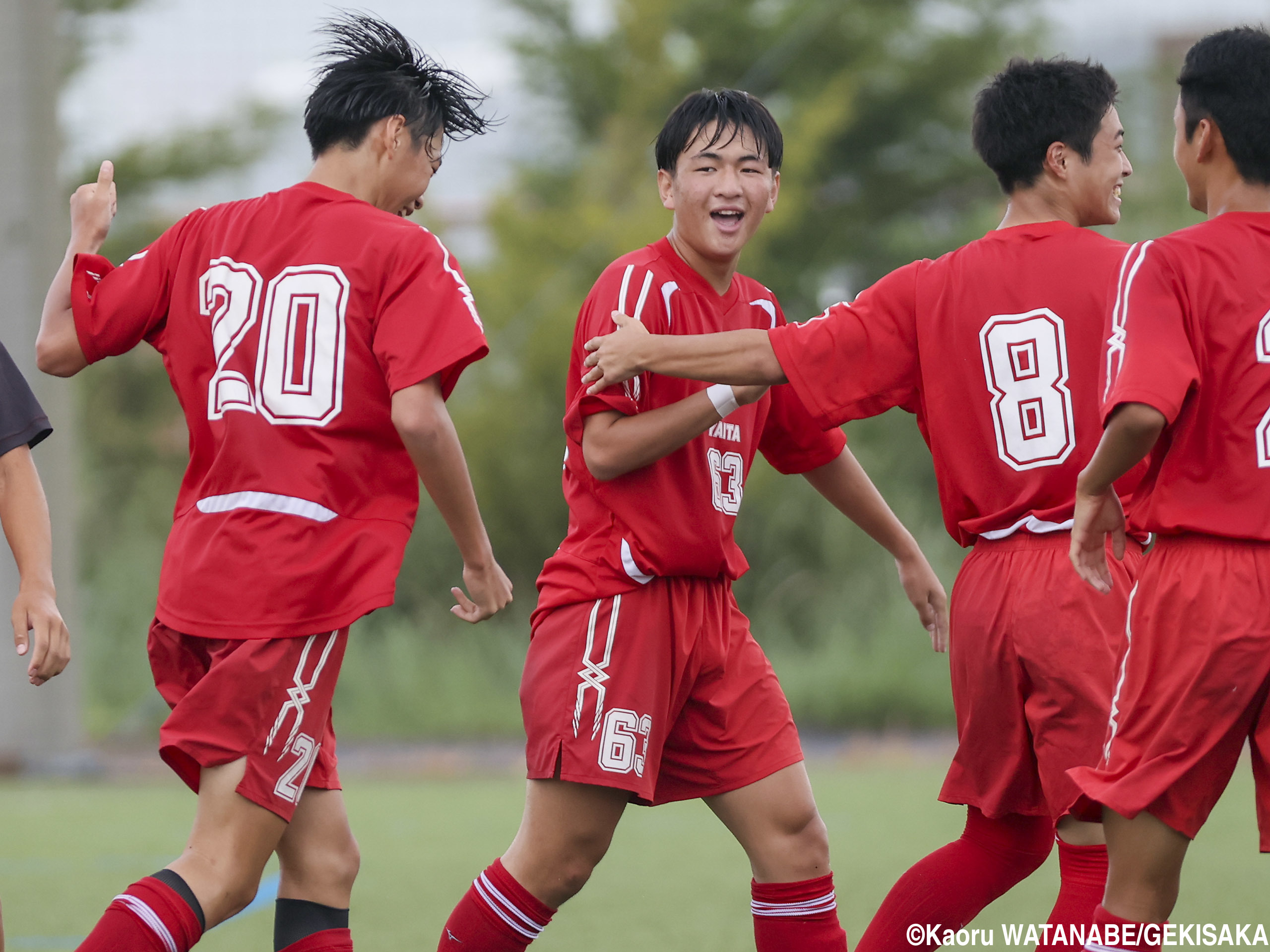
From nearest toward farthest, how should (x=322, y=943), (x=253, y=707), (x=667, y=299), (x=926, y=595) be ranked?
(x=253, y=707), (x=322, y=943), (x=667, y=299), (x=926, y=595)

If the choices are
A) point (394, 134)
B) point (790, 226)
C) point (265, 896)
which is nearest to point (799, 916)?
point (394, 134)

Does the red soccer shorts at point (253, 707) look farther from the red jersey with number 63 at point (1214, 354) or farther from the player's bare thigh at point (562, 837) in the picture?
the red jersey with number 63 at point (1214, 354)

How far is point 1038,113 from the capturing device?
3.01 m

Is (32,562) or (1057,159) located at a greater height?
(1057,159)

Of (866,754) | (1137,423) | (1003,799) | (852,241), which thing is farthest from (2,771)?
(852,241)

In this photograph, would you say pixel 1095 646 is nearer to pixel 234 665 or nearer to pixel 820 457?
pixel 820 457

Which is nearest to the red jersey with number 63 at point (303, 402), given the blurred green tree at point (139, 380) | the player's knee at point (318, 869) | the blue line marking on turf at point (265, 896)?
the player's knee at point (318, 869)

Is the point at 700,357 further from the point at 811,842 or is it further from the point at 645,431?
the point at 811,842

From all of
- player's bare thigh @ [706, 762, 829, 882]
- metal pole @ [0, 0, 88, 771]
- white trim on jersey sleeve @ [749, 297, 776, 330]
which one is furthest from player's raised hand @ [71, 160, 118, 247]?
metal pole @ [0, 0, 88, 771]

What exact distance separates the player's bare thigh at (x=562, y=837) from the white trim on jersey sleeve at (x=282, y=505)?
767 mm

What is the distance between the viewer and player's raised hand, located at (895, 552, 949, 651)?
11.7 feet

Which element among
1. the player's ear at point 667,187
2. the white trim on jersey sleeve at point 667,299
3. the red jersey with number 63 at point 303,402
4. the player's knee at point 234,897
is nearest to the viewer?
the player's knee at point 234,897

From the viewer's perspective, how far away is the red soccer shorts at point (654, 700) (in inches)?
123

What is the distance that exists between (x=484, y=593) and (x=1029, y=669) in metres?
1.07
